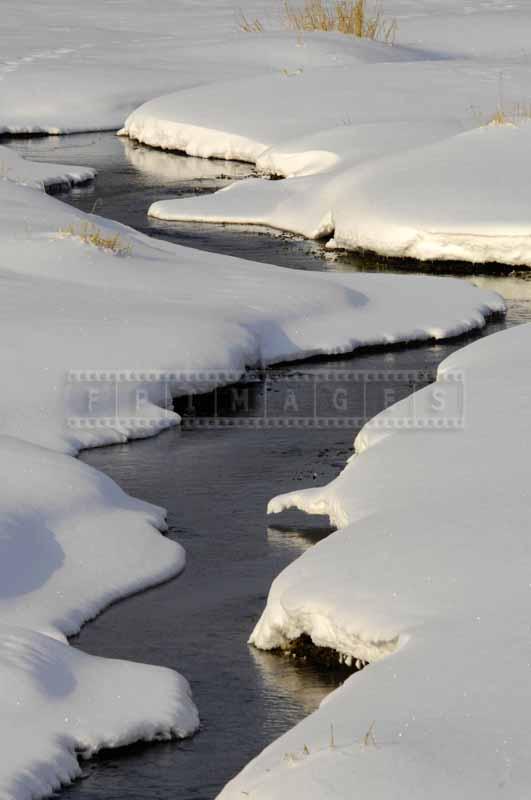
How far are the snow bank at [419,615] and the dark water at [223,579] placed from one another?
0.23 meters

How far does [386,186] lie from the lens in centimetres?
1535

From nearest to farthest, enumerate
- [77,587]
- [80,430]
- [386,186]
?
1. [77,587]
2. [80,430]
3. [386,186]

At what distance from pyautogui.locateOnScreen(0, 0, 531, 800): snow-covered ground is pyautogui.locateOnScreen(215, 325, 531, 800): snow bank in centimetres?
1

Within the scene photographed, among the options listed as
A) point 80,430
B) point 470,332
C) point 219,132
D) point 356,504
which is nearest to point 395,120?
point 219,132

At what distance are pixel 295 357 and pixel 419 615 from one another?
5225 millimetres

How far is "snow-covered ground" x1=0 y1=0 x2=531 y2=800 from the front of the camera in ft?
18.5

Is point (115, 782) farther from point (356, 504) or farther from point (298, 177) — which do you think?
point (298, 177)

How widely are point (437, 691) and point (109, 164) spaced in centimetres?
1475

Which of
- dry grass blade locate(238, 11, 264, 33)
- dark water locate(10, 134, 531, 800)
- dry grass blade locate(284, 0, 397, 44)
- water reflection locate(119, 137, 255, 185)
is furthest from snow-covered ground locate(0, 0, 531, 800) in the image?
dry grass blade locate(238, 11, 264, 33)

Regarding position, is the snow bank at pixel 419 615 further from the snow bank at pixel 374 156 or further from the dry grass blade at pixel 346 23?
the dry grass blade at pixel 346 23

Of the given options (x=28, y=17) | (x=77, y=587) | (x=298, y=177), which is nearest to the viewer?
(x=77, y=587)

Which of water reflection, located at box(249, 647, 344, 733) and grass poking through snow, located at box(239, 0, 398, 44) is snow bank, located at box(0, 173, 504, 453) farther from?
grass poking through snow, located at box(239, 0, 398, 44)

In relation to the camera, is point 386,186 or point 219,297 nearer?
point 219,297

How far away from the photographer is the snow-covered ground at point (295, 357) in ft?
18.5
